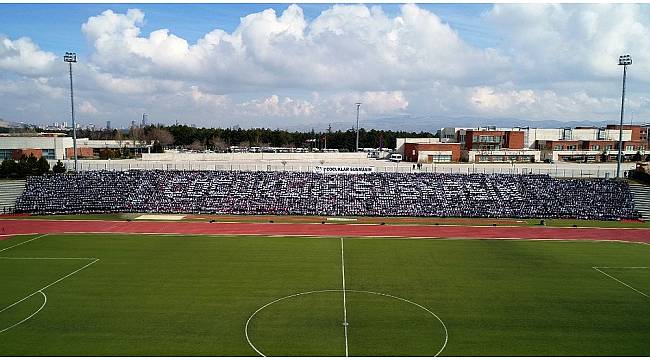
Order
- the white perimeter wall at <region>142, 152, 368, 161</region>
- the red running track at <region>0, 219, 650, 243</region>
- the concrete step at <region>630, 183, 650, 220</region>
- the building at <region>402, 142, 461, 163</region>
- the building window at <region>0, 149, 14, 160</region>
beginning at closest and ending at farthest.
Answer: the red running track at <region>0, 219, 650, 243</region>, the concrete step at <region>630, 183, 650, 220</region>, the white perimeter wall at <region>142, 152, 368, 161</region>, the building window at <region>0, 149, 14, 160</region>, the building at <region>402, 142, 461, 163</region>

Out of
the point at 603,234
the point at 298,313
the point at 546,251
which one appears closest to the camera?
the point at 298,313

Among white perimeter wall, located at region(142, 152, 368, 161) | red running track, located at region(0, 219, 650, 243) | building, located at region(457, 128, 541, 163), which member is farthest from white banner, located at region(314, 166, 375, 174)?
building, located at region(457, 128, 541, 163)

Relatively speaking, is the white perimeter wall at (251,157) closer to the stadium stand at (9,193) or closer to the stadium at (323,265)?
the stadium at (323,265)

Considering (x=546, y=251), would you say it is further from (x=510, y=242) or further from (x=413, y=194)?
(x=413, y=194)

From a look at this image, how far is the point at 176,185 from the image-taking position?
5156cm

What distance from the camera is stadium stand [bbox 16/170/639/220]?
47438 mm

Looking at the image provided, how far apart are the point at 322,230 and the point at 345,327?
829 inches

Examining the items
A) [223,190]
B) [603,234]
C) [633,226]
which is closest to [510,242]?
[603,234]

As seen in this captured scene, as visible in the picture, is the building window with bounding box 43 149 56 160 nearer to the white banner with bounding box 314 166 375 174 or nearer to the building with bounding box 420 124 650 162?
the white banner with bounding box 314 166 375 174

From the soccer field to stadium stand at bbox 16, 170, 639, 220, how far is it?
1305cm

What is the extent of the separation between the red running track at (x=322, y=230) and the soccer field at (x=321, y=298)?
385cm

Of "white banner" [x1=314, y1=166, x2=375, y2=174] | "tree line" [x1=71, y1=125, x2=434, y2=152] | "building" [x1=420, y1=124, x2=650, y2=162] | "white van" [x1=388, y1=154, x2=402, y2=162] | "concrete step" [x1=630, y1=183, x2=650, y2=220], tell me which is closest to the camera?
"concrete step" [x1=630, y1=183, x2=650, y2=220]

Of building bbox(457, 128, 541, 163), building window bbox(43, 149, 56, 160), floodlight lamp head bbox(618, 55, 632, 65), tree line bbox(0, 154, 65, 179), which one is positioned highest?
floodlight lamp head bbox(618, 55, 632, 65)

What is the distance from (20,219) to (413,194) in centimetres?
3855
